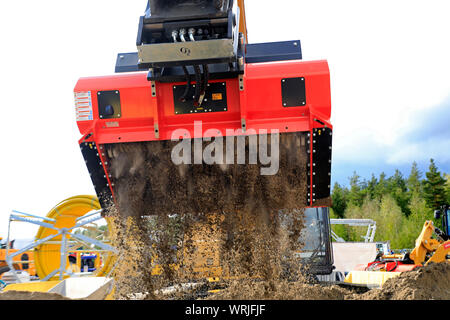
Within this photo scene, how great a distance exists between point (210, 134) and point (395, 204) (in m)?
40.1

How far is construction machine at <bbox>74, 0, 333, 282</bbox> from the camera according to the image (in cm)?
436

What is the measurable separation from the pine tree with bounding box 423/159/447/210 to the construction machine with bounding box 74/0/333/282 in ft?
141

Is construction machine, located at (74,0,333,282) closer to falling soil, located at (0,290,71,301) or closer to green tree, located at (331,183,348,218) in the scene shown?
falling soil, located at (0,290,71,301)

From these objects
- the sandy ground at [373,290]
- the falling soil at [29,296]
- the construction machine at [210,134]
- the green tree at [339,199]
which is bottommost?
the green tree at [339,199]

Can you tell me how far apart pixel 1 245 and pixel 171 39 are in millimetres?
16040

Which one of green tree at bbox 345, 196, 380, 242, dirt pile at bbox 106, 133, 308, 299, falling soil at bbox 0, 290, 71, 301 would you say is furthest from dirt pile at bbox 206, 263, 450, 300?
green tree at bbox 345, 196, 380, 242

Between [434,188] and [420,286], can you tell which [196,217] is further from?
[434,188]

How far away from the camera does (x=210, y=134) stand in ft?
14.3

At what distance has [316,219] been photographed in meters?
6.19

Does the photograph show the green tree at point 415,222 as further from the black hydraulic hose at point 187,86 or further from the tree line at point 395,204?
the black hydraulic hose at point 187,86

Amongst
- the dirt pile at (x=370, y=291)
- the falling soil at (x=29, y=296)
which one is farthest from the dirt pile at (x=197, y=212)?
the falling soil at (x=29, y=296)

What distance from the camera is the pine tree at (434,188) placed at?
43.5 meters
